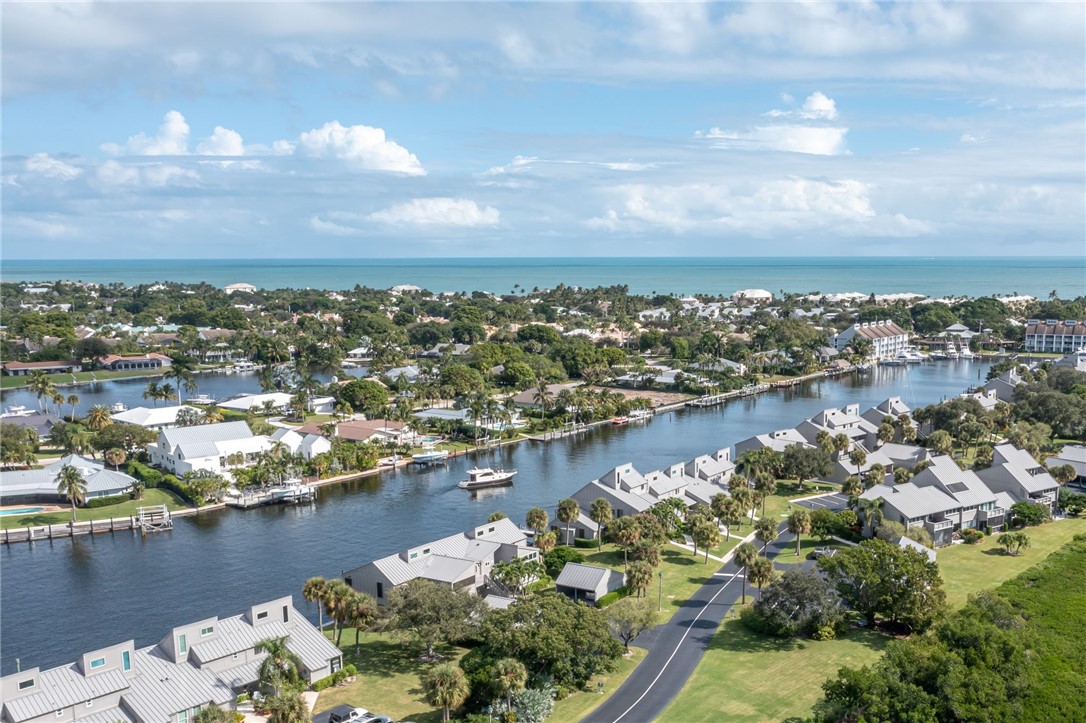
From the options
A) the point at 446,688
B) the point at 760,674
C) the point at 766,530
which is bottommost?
the point at 760,674

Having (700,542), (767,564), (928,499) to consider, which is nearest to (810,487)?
(928,499)

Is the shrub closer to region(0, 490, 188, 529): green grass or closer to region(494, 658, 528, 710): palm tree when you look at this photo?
region(0, 490, 188, 529): green grass

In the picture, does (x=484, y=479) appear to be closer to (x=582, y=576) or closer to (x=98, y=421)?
(x=582, y=576)

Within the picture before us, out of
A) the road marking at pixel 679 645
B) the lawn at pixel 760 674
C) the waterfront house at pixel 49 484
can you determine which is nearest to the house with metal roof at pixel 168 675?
the road marking at pixel 679 645

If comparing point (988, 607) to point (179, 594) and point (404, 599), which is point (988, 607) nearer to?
point (404, 599)

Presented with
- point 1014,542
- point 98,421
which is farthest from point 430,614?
point 98,421

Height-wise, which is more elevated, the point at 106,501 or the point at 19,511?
the point at 106,501
